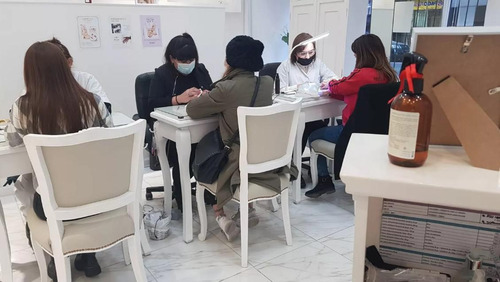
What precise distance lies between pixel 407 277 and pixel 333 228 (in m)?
1.72

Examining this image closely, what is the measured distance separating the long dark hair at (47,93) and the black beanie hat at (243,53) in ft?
2.77

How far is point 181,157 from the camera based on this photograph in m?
2.30

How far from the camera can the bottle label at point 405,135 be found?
0.87m

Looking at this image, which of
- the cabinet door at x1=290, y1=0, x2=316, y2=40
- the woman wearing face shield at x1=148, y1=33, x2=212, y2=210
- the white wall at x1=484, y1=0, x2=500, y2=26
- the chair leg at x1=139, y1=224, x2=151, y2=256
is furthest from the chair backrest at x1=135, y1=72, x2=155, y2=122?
the white wall at x1=484, y1=0, x2=500, y2=26

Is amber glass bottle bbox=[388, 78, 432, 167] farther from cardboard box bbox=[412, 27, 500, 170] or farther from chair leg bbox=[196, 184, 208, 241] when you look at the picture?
chair leg bbox=[196, 184, 208, 241]

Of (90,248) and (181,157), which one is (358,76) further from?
(90,248)

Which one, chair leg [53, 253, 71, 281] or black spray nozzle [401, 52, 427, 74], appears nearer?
black spray nozzle [401, 52, 427, 74]

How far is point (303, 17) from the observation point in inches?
179

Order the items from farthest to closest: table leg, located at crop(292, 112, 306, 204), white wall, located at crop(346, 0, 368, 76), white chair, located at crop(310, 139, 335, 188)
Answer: white wall, located at crop(346, 0, 368, 76)
white chair, located at crop(310, 139, 335, 188)
table leg, located at crop(292, 112, 306, 204)

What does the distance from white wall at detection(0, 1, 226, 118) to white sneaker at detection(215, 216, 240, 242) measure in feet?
5.83

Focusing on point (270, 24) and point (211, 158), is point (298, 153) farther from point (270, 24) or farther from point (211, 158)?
point (270, 24)

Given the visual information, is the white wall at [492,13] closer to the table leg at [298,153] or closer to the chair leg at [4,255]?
the table leg at [298,153]

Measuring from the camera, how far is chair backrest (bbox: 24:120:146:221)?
1.51 m

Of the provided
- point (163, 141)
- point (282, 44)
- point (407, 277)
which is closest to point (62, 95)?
point (163, 141)
